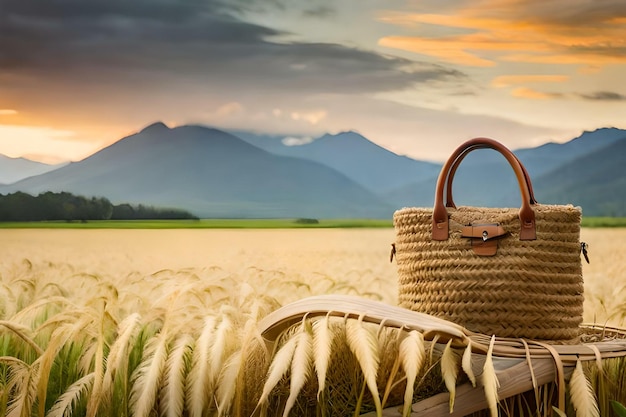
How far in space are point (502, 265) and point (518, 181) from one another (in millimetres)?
211

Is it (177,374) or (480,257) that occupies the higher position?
(480,257)

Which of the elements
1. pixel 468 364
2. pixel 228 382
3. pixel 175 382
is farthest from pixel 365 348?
pixel 175 382

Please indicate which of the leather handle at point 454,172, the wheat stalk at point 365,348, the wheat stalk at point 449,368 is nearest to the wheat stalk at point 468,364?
the wheat stalk at point 449,368

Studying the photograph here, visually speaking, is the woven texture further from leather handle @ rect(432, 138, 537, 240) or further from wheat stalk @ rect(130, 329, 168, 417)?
wheat stalk @ rect(130, 329, 168, 417)

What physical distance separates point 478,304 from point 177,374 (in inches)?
29.6

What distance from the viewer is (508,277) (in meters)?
1.79

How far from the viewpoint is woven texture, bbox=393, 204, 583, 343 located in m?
1.80

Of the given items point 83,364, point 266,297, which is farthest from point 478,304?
point 83,364

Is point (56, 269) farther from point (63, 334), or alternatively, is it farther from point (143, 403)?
point (143, 403)

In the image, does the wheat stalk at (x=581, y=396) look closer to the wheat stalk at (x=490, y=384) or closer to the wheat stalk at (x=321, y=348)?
the wheat stalk at (x=490, y=384)

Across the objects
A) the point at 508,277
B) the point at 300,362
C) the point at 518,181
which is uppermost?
the point at 518,181

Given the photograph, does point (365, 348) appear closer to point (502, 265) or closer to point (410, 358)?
point (410, 358)

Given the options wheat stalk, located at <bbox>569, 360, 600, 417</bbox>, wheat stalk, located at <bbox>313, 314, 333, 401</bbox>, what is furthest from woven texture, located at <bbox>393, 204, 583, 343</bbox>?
wheat stalk, located at <bbox>313, 314, 333, 401</bbox>

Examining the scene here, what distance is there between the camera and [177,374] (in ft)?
5.09
